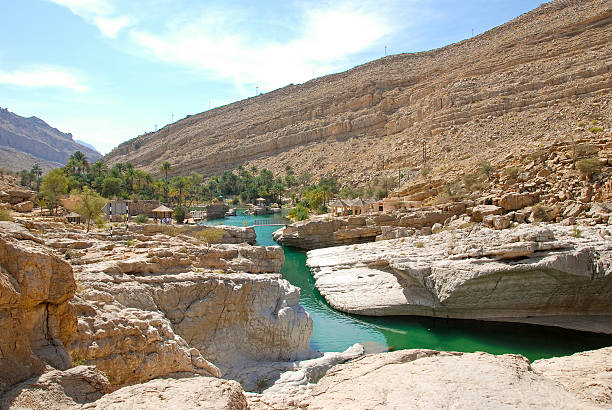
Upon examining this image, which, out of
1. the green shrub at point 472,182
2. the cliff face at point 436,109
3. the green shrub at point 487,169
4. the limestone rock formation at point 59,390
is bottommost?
the limestone rock formation at point 59,390

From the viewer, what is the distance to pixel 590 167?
20.7 m

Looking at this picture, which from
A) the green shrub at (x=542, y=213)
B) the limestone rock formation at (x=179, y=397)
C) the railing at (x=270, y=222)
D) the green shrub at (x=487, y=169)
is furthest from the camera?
the railing at (x=270, y=222)

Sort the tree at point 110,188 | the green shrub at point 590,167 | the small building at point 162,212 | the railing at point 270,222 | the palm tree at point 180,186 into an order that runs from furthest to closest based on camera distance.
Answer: the palm tree at point 180,186 < the tree at point 110,188 < the railing at point 270,222 < the small building at point 162,212 < the green shrub at point 590,167

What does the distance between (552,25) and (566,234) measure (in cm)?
5814

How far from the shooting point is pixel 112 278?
30.6 ft

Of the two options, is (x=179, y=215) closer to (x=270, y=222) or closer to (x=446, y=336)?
(x=270, y=222)

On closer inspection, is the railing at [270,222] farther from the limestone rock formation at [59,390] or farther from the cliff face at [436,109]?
the limestone rock formation at [59,390]

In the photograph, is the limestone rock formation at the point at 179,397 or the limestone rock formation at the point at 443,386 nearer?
the limestone rock formation at the point at 179,397

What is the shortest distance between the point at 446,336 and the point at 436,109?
52.4 m

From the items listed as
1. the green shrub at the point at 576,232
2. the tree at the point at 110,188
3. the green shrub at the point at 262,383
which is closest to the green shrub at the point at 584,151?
the green shrub at the point at 576,232

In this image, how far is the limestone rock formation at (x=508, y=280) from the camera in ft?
46.5

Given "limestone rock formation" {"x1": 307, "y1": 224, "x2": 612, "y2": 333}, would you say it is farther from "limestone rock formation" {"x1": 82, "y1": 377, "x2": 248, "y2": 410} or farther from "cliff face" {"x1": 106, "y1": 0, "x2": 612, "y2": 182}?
"cliff face" {"x1": 106, "y1": 0, "x2": 612, "y2": 182}

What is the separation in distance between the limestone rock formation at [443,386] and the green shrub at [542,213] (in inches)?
698

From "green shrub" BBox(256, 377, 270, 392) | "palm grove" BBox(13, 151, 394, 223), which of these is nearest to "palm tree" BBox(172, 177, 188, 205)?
"palm grove" BBox(13, 151, 394, 223)
